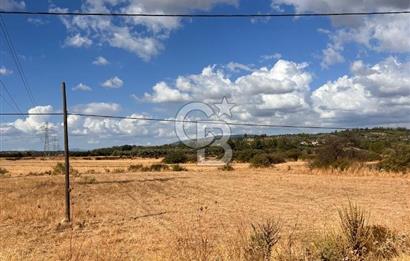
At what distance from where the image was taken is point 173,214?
2041 centimetres

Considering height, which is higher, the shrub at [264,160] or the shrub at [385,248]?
the shrub at [385,248]

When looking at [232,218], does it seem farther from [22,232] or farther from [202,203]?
[22,232]

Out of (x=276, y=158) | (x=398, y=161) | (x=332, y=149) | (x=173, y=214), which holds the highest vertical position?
(x=332, y=149)

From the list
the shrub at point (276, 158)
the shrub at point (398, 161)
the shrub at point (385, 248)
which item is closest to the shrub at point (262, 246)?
the shrub at point (385, 248)

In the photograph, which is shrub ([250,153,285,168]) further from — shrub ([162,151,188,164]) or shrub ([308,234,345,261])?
shrub ([308,234,345,261])

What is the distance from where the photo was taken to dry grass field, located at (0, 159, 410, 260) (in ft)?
37.4

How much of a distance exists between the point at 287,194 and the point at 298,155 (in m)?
56.8

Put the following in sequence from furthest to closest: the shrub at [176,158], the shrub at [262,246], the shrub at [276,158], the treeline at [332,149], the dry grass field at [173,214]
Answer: the shrub at [176,158]
the shrub at [276,158]
the treeline at [332,149]
the dry grass field at [173,214]
the shrub at [262,246]

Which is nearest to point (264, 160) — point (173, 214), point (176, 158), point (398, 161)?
point (398, 161)

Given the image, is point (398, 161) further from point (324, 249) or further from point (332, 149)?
point (324, 249)

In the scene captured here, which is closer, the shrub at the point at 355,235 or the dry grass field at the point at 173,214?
the shrub at the point at 355,235

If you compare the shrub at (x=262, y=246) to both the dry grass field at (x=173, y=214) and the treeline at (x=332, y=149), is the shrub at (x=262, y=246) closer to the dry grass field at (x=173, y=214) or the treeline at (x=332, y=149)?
the dry grass field at (x=173, y=214)

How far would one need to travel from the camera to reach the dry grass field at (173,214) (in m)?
11.4

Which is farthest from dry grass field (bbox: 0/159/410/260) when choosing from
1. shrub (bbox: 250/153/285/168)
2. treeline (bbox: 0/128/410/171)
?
shrub (bbox: 250/153/285/168)
